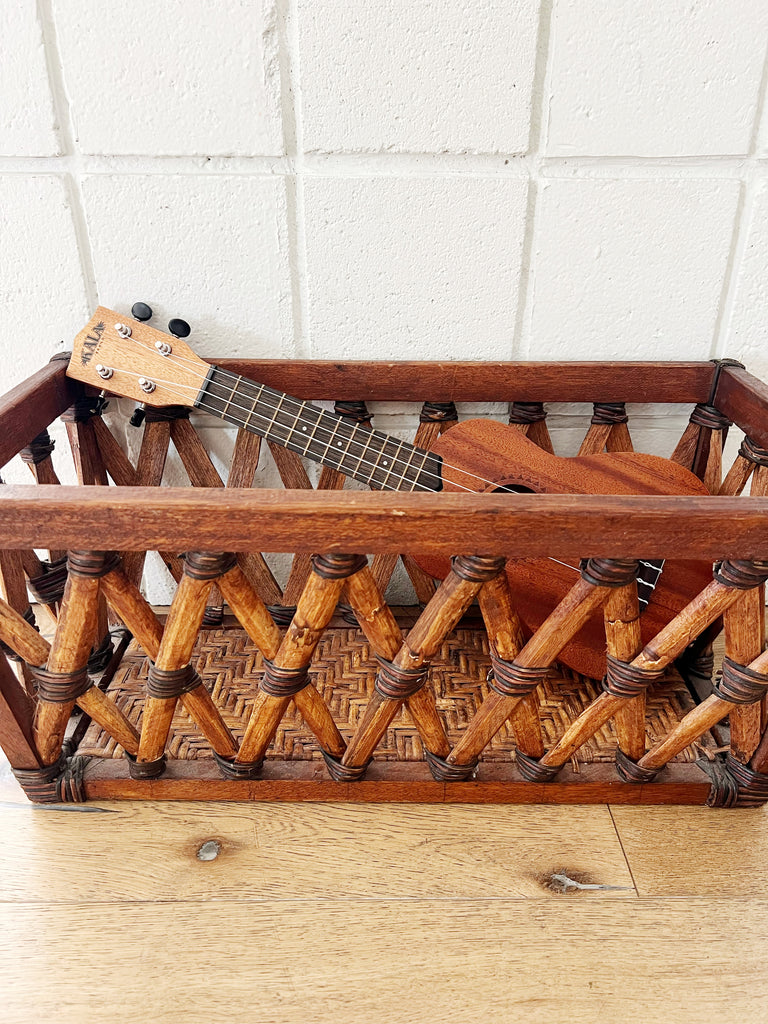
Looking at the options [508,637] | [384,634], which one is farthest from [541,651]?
[384,634]

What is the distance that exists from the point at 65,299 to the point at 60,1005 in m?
0.73

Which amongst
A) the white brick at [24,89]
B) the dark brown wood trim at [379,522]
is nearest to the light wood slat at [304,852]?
the dark brown wood trim at [379,522]

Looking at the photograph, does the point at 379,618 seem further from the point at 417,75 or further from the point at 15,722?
the point at 417,75

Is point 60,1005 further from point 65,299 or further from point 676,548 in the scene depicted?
point 65,299

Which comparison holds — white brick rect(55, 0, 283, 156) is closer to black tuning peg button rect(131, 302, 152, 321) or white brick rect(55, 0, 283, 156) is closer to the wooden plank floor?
black tuning peg button rect(131, 302, 152, 321)

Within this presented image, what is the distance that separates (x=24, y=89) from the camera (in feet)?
2.60

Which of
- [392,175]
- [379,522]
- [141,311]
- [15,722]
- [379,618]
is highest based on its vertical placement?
[392,175]

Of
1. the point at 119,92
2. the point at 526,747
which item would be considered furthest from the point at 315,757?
the point at 119,92

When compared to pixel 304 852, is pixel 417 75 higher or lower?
higher

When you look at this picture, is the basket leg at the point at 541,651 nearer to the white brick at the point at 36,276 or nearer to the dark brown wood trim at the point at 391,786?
the dark brown wood trim at the point at 391,786

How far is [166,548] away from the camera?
1.98 feet

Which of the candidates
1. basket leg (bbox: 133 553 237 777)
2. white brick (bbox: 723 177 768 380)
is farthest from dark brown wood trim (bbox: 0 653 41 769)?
white brick (bbox: 723 177 768 380)

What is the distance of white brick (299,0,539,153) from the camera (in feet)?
2.53

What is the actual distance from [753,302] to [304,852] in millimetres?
820
